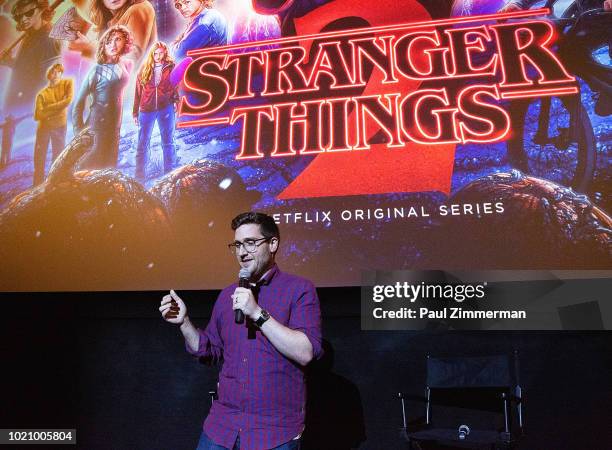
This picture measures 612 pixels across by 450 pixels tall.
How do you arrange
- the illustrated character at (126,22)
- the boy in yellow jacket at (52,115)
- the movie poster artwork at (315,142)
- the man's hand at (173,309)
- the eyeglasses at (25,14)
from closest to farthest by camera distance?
the man's hand at (173,309), the movie poster artwork at (315,142), the boy in yellow jacket at (52,115), the illustrated character at (126,22), the eyeglasses at (25,14)

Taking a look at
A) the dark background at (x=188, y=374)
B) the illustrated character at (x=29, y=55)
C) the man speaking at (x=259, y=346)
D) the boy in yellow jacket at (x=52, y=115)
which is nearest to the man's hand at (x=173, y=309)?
the man speaking at (x=259, y=346)

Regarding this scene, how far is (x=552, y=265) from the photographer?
2.91 m

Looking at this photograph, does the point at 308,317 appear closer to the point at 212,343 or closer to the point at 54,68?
the point at 212,343

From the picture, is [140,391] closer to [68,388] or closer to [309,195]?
[68,388]

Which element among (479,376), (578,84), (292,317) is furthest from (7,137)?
(578,84)

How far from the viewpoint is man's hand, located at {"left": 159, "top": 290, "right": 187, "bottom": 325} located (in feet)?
6.51

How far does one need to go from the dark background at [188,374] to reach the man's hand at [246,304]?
1.58 meters

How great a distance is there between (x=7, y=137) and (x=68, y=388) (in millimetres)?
1806

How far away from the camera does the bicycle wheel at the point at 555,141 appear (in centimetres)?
304

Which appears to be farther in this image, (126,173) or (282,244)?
(126,173)

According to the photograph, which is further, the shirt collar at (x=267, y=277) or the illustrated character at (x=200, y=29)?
the illustrated character at (x=200, y=29)

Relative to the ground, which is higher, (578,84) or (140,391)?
(578,84)

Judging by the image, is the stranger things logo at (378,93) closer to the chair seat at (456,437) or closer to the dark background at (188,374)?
the dark background at (188,374)

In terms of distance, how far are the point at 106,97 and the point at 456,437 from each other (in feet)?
10.2
